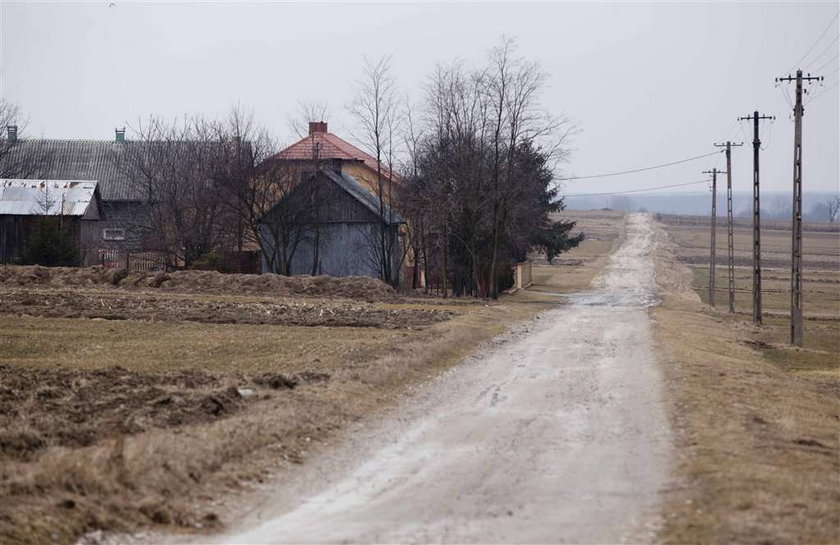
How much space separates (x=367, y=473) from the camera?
37.4 ft

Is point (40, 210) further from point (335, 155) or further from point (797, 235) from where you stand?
point (797, 235)

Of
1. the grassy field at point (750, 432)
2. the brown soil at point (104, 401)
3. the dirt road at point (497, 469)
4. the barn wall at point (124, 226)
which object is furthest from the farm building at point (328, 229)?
the brown soil at point (104, 401)

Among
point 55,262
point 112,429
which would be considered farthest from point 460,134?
point 112,429

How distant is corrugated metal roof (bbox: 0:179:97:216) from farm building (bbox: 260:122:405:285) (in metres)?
11.6

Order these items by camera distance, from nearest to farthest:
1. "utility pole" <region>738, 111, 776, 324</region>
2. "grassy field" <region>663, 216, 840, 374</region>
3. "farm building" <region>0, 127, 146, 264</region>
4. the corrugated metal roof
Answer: "grassy field" <region>663, 216, 840, 374</region> < "utility pole" <region>738, 111, 776, 324</region> < the corrugated metal roof < "farm building" <region>0, 127, 146, 264</region>

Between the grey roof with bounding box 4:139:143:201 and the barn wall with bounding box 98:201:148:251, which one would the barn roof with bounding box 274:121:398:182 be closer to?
the barn wall with bounding box 98:201:148:251

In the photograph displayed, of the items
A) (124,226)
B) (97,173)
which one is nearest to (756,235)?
(124,226)

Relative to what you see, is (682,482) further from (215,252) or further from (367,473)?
(215,252)

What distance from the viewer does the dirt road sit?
9.13 metres

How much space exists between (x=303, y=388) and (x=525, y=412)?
141 inches

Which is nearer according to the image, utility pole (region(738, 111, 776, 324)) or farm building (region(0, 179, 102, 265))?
utility pole (region(738, 111, 776, 324))

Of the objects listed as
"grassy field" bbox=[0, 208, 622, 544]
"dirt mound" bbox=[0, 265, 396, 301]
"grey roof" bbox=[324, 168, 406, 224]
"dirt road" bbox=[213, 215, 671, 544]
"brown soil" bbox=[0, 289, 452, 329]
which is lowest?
"dirt road" bbox=[213, 215, 671, 544]

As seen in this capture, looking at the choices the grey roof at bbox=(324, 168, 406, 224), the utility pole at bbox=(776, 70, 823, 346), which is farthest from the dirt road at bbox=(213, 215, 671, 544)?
the grey roof at bbox=(324, 168, 406, 224)

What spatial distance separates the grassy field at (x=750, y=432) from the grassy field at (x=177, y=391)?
4.41 metres
